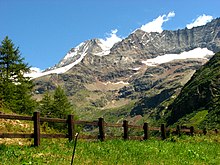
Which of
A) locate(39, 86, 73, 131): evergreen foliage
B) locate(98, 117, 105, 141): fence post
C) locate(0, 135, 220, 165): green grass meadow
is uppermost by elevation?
locate(39, 86, 73, 131): evergreen foliage

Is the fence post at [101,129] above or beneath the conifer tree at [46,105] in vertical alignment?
beneath

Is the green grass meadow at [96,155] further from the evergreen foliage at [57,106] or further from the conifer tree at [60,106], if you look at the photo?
the conifer tree at [60,106]

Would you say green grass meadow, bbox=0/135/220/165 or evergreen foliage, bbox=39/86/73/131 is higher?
evergreen foliage, bbox=39/86/73/131

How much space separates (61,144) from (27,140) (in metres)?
6.55

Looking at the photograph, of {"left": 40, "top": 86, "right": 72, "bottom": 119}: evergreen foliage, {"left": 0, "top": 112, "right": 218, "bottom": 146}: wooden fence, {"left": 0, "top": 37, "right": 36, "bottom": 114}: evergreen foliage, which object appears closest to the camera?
{"left": 0, "top": 112, "right": 218, "bottom": 146}: wooden fence

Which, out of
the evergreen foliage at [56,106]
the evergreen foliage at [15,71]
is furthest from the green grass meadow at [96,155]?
the evergreen foliage at [56,106]

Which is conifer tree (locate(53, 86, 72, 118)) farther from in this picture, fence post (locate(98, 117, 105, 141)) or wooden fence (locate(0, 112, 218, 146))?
fence post (locate(98, 117, 105, 141))

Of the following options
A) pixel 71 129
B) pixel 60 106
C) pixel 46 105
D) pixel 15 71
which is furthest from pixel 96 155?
pixel 46 105

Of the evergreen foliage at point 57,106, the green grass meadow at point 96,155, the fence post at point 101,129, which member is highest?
the evergreen foliage at point 57,106

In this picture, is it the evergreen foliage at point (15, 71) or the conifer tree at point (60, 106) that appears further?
the conifer tree at point (60, 106)

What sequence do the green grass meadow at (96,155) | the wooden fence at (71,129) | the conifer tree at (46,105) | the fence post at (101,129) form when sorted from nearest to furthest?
the green grass meadow at (96,155)
the wooden fence at (71,129)
the fence post at (101,129)
the conifer tree at (46,105)

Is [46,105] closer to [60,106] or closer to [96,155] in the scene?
[60,106]

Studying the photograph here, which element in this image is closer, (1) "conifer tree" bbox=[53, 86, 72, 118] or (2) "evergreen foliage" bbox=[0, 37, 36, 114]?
(2) "evergreen foliage" bbox=[0, 37, 36, 114]

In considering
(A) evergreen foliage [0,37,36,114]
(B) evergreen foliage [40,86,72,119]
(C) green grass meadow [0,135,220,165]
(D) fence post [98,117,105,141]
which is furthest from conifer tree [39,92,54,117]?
(C) green grass meadow [0,135,220,165]
